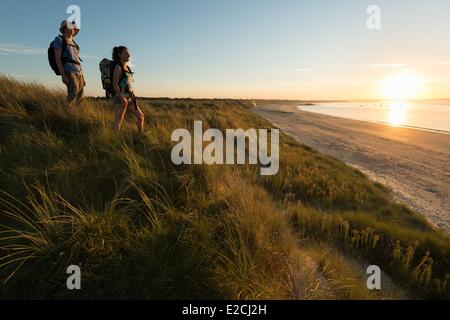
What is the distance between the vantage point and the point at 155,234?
2924 mm

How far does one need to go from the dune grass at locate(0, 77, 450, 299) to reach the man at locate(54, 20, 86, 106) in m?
0.60

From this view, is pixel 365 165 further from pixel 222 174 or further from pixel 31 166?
pixel 31 166

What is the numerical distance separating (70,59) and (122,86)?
3.96 feet

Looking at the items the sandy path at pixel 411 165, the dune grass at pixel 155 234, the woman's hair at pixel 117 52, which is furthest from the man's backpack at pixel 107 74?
the sandy path at pixel 411 165

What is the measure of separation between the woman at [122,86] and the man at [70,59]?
0.99m

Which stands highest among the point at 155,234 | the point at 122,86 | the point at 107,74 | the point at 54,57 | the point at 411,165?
the point at 54,57

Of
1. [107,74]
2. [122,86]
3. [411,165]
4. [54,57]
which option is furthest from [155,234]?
[411,165]

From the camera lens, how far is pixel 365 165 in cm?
1408

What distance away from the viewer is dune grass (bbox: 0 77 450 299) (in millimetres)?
2529

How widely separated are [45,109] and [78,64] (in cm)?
114

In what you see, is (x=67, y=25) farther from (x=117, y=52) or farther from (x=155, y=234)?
(x=155, y=234)

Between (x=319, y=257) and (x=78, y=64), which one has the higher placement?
(x=78, y=64)

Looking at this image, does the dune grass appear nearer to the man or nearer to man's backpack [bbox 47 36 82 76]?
the man
